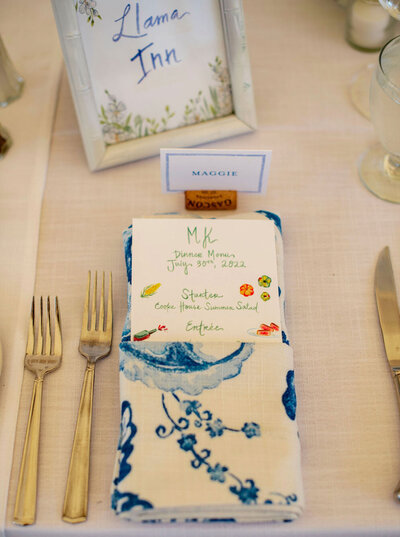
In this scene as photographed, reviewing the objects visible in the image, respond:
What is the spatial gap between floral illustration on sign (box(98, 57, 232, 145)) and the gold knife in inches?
14.6

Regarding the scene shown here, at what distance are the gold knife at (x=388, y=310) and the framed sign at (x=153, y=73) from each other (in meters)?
0.34

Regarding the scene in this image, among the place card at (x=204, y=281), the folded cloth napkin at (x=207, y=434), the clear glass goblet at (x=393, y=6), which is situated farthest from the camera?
the clear glass goblet at (x=393, y=6)

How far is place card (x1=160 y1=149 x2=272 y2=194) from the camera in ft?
2.62

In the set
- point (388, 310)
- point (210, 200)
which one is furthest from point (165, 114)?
point (388, 310)

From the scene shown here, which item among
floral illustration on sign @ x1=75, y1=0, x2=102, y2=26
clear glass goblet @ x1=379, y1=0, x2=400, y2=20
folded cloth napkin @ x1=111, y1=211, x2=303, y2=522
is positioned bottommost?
folded cloth napkin @ x1=111, y1=211, x2=303, y2=522

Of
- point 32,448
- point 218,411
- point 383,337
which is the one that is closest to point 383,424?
point 383,337

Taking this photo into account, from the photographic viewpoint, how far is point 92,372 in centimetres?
72

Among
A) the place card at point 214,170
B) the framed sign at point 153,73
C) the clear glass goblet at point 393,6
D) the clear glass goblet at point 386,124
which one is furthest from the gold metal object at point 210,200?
the clear glass goblet at point 393,6

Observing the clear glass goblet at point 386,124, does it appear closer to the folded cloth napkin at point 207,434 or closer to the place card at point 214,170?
the place card at point 214,170

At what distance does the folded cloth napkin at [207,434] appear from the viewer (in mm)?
602

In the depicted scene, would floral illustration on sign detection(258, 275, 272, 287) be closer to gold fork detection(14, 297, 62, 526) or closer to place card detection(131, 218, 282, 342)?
place card detection(131, 218, 282, 342)

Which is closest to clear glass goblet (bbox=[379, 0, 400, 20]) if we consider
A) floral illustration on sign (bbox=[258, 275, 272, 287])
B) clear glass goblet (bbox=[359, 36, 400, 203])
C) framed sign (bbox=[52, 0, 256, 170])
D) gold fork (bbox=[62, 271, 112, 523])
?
clear glass goblet (bbox=[359, 36, 400, 203])

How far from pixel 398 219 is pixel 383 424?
34cm

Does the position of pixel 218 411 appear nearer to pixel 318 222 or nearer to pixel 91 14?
pixel 318 222
